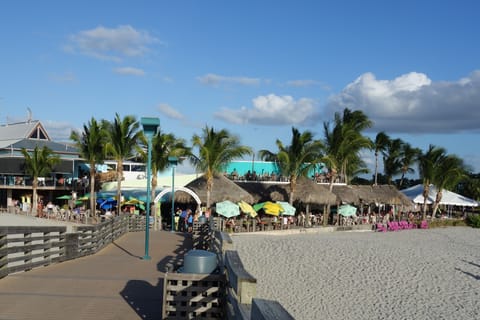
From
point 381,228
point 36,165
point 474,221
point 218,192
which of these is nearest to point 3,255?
point 218,192

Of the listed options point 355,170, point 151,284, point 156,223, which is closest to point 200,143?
point 156,223

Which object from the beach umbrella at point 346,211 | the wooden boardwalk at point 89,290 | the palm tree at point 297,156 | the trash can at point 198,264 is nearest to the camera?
the trash can at point 198,264

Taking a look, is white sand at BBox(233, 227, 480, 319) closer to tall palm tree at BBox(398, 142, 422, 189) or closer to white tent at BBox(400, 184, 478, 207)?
white tent at BBox(400, 184, 478, 207)

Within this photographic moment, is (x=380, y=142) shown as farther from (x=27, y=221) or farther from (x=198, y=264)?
(x=198, y=264)

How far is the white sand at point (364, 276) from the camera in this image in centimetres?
1311

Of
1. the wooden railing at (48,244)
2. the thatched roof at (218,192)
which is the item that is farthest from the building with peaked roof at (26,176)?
the wooden railing at (48,244)

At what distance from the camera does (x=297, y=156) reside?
32000mm

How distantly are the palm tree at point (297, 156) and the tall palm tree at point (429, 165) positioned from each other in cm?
1595

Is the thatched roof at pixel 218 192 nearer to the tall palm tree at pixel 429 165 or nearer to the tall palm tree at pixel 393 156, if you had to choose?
the tall palm tree at pixel 429 165

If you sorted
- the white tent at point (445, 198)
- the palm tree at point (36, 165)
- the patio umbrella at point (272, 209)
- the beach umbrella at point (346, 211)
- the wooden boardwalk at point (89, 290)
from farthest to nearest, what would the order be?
the white tent at point (445, 198) → the palm tree at point (36, 165) → the beach umbrella at point (346, 211) → the patio umbrella at point (272, 209) → the wooden boardwalk at point (89, 290)

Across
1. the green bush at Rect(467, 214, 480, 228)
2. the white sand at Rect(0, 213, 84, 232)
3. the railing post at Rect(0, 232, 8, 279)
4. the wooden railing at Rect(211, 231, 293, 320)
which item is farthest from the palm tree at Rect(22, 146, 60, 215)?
the green bush at Rect(467, 214, 480, 228)

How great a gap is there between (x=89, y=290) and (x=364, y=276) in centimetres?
1175

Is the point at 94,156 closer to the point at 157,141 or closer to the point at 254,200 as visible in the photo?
the point at 157,141

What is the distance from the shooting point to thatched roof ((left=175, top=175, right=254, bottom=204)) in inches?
1131
